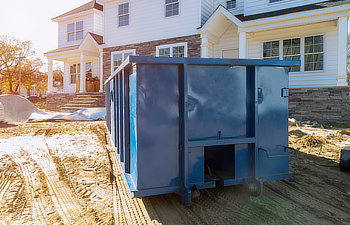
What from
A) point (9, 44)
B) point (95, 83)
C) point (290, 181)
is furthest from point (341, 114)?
point (9, 44)

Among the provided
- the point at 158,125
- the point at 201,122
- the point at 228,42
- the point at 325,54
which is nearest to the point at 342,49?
the point at 325,54

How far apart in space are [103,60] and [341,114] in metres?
14.9

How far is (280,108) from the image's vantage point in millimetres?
3371

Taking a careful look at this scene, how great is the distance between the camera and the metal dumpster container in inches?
111

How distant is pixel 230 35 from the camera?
45.2 ft

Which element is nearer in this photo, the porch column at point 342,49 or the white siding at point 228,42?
the porch column at point 342,49

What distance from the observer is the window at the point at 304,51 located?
36.3ft

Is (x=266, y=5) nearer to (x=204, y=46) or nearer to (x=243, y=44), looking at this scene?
(x=243, y=44)

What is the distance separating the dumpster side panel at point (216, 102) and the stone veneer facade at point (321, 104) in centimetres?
891

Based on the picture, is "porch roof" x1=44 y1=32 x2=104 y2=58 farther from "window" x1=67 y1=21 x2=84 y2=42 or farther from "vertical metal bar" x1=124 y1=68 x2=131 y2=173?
"vertical metal bar" x1=124 y1=68 x2=131 y2=173

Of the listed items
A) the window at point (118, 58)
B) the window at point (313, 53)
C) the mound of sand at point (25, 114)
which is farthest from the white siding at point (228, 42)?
the mound of sand at point (25, 114)

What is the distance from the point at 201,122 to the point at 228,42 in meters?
11.9

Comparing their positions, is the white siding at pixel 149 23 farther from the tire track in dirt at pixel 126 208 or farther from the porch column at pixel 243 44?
the tire track in dirt at pixel 126 208

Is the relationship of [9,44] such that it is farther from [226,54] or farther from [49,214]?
[49,214]
